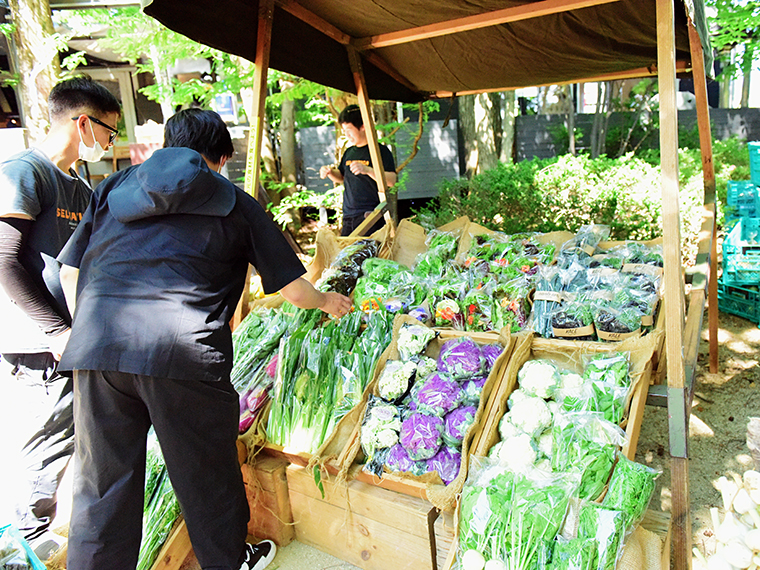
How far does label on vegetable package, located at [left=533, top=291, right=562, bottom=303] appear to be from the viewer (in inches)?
104

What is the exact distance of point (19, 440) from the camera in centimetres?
249

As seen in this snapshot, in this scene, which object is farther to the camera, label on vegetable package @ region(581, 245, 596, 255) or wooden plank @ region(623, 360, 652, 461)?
label on vegetable package @ region(581, 245, 596, 255)

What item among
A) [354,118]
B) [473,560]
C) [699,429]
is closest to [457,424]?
[473,560]

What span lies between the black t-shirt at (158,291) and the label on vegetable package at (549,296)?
5.01ft

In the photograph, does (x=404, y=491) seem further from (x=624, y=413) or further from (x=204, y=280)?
(x=204, y=280)

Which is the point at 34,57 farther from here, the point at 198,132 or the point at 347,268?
the point at 198,132

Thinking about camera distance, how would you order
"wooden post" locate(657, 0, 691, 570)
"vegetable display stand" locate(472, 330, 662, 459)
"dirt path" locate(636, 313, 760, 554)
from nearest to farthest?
"wooden post" locate(657, 0, 691, 570) < "vegetable display stand" locate(472, 330, 662, 459) < "dirt path" locate(636, 313, 760, 554)

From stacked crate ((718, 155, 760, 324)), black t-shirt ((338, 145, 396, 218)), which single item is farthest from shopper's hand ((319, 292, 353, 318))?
stacked crate ((718, 155, 760, 324))

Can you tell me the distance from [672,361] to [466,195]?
5.62 metres

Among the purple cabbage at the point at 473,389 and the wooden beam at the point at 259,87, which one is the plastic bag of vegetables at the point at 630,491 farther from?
the wooden beam at the point at 259,87

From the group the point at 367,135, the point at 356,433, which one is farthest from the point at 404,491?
the point at 367,135

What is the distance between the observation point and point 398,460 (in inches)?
85.8

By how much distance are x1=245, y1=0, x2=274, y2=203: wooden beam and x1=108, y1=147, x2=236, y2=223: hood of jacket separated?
3.65 ft

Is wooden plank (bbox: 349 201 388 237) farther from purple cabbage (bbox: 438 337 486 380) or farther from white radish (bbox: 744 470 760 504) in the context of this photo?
white radish (bbox: 744 470 760 504)
